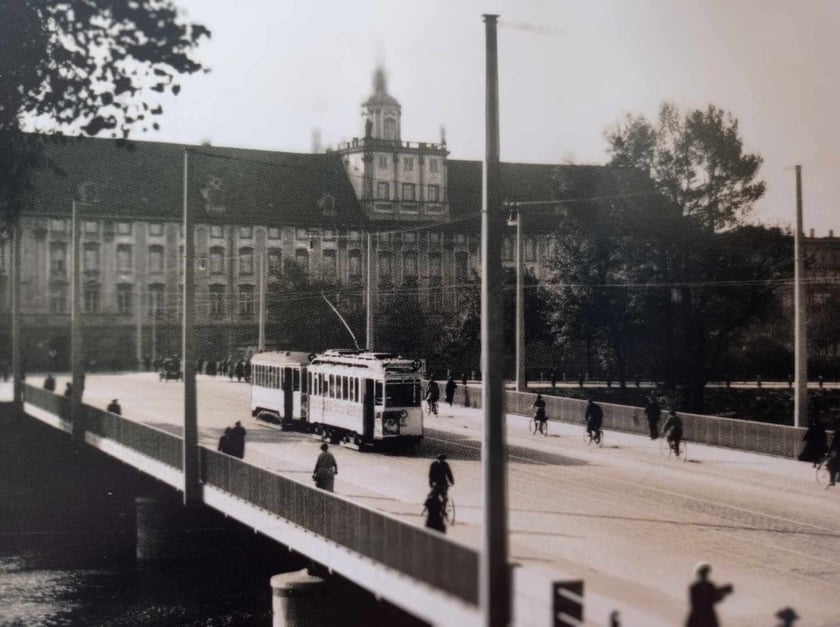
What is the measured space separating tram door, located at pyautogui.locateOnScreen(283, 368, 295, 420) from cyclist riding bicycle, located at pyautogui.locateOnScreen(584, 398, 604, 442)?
10.3 meters

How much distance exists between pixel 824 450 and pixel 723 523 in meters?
7.98

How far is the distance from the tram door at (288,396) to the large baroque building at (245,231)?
683 inches

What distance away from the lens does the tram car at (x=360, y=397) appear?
35.0 meters

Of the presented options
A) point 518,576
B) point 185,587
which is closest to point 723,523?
point 518,576

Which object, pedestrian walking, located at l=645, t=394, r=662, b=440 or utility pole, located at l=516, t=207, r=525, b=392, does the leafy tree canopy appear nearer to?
utility pole, located at l=516, t=207, r=525, b=392

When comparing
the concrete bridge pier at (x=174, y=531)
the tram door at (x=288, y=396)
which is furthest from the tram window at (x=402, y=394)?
the tram door at (x=288, y=396)

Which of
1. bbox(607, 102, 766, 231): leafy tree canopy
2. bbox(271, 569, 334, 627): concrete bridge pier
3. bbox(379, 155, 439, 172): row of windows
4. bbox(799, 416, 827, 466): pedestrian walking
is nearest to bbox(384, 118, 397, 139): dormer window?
bbox(379, 155, 439, 172): row of windows

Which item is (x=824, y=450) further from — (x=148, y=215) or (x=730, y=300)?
(x=148, y=215)

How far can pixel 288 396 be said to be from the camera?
42.5 meters

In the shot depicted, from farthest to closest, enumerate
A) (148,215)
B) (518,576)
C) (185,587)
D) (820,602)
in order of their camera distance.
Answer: (148,215)
(185,587)
(820,602)
(518,576)

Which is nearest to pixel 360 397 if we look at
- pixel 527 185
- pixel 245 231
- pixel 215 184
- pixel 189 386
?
pixel 189 386

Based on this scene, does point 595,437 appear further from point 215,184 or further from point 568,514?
point 215,184

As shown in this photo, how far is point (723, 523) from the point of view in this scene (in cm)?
2395

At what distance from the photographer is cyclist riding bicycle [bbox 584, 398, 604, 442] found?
37.7m
